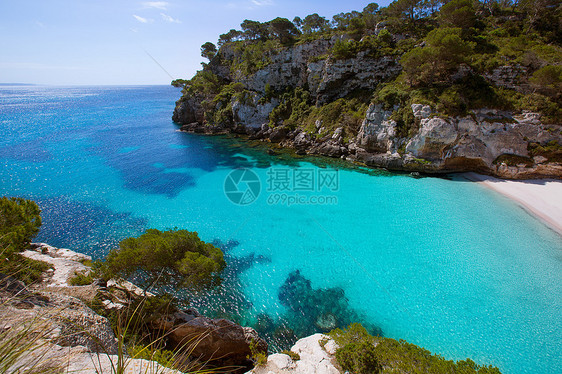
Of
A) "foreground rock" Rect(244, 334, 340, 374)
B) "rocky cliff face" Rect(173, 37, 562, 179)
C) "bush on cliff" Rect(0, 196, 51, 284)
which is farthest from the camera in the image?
"rocky cliff face" Rect(173, 37, 562, 179)

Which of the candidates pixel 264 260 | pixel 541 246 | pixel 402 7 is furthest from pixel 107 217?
pixel 402 7

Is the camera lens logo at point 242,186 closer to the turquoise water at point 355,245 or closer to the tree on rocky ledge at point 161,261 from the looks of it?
the turquoise water at point 355,245

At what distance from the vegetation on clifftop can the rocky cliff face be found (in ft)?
2.95

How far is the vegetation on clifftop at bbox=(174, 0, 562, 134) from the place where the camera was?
26.5 metres

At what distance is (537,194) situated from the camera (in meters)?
22.4

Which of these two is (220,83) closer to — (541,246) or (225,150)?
(225,150)

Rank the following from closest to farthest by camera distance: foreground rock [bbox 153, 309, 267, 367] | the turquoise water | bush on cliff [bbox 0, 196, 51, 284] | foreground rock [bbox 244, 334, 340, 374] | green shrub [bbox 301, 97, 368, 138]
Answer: foreground rock [bbox 244, 334, 340, 374], bush on cliff [bbox 0, 196, 51, 284], foreground rock [bbox 153, 309, 267, 367], the turquoise water, green shrub [bbox 301, 97, 368, 138]

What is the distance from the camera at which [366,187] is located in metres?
25.8

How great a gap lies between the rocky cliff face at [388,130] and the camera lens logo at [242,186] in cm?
1057

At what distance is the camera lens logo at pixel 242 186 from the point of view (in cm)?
2441

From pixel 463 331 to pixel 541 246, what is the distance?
37.6ft

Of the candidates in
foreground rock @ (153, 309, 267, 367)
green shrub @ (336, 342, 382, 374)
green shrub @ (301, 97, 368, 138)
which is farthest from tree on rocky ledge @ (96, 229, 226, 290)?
green shrub @ (301, 97, 368, 138)

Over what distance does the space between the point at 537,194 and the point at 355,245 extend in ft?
66.8

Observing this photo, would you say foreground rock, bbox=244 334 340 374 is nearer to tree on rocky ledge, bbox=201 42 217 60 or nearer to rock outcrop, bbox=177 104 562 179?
rock outcrop, bbox=177 104 562 179
